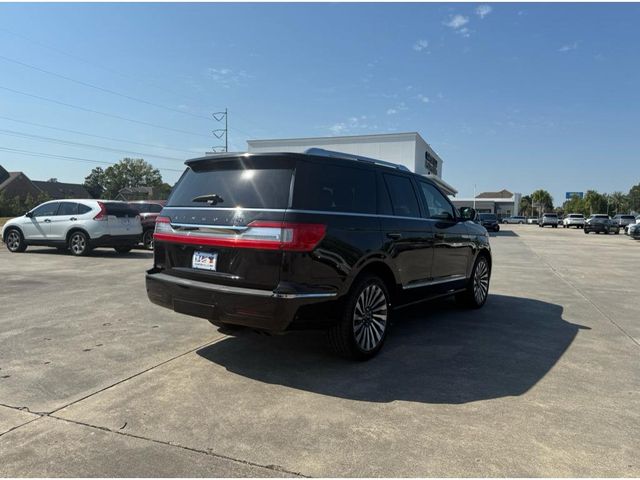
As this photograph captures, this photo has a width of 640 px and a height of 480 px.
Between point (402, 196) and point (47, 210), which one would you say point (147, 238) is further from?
point (402, 196)

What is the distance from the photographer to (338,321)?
14.0ft

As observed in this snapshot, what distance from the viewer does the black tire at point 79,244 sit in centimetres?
1342

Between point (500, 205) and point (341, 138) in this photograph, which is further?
point (500, 205)

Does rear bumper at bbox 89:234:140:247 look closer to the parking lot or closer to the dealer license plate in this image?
the parking lot

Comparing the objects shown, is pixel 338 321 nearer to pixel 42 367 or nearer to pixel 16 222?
pixel 42 367

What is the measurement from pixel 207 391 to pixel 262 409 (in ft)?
1.94

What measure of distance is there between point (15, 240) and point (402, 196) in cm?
1371

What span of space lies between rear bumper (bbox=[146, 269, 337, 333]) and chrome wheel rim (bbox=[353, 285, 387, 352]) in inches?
19.5

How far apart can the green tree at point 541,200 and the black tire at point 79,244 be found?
442ft

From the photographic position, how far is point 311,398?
3.79 metres

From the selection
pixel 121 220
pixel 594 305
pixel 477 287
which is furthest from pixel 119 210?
pixel 594 305

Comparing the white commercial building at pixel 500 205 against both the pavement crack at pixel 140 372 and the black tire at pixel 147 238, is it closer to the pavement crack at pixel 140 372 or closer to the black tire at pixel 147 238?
the black tire at pixel 147 238

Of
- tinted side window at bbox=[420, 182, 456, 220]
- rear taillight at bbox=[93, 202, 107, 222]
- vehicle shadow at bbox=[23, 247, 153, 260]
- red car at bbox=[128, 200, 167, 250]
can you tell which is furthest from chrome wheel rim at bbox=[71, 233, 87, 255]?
tinted side window at bbox=[420, 182, 456, 220]

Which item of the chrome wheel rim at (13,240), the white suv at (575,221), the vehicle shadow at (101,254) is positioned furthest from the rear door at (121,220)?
the white suv at (575,221)
